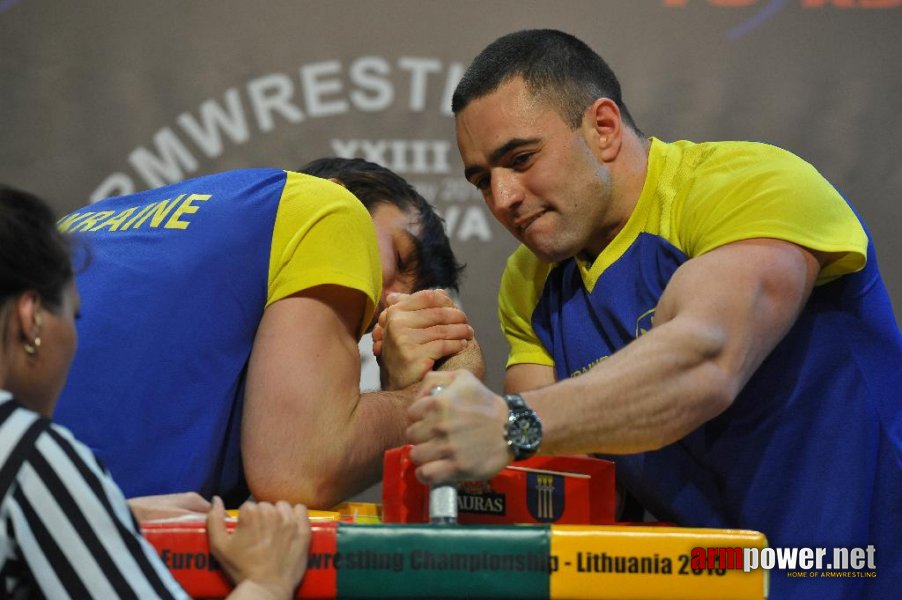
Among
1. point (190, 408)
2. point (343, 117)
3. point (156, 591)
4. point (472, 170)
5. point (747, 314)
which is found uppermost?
point (343, 117)

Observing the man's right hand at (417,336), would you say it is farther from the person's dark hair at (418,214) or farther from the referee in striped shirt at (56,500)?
the referee in striped shirt at (56,500)

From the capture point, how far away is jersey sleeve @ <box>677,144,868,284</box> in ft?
4.66

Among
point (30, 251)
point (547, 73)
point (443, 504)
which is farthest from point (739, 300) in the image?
point (30, 251)

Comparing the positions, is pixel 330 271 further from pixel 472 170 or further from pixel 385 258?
pixel 385 258

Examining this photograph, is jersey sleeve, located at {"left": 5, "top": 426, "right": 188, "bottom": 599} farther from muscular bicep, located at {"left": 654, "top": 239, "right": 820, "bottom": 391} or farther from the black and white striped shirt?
muscular bicep, located at {"left": 654, "top": 239, "right": 820, "bottom": 391}

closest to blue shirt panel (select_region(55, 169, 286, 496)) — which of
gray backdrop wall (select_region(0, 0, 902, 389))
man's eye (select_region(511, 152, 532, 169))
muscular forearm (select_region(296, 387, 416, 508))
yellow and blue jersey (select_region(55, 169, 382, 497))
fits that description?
yellow and blue jersey (select_region(55, 169, 382, 497))

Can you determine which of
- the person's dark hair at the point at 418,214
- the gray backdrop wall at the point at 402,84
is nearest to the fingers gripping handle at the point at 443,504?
the person's dark hair at the point at 418,214

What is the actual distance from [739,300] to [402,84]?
4.12 feet

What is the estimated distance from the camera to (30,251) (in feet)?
Result: 3.28

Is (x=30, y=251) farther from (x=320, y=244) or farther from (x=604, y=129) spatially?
(x=604, y=129)

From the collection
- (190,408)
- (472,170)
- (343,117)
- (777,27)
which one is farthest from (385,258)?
(777,27)

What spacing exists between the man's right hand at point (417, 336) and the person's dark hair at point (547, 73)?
0.31m

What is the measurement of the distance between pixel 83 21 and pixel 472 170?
3.78ft

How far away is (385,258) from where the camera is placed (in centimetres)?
199
